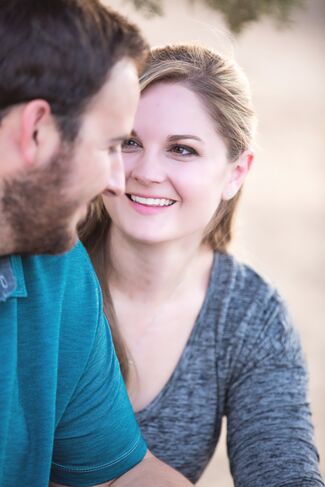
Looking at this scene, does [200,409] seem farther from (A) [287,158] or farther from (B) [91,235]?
(A) [287,158]

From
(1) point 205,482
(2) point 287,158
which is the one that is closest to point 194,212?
(1) point 205,482

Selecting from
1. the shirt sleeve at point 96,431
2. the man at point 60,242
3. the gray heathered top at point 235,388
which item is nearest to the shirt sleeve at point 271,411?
the gray heathered top at point 235,388

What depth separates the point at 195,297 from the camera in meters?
2.78

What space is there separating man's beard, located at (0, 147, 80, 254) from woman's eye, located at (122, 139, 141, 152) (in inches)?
27.9

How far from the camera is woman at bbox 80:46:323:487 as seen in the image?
2516mm

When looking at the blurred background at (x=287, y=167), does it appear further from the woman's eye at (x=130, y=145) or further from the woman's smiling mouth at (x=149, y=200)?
the woman's smiling mouth at (x=149, y=200)

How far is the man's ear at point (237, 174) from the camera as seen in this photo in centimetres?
275

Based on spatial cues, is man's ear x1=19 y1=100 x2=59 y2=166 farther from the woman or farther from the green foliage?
the green foliage

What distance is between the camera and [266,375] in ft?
8.55

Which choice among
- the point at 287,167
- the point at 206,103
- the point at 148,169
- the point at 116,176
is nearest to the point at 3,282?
the point at 116,176

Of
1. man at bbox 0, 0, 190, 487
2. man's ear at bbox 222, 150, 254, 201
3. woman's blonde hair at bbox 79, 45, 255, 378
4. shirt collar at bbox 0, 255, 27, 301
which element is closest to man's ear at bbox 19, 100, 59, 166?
man at bbox 0, 0, 190, 487

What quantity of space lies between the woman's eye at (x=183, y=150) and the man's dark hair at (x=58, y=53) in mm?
748

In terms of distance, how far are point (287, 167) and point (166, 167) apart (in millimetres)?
6370

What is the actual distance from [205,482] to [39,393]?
266 cm
